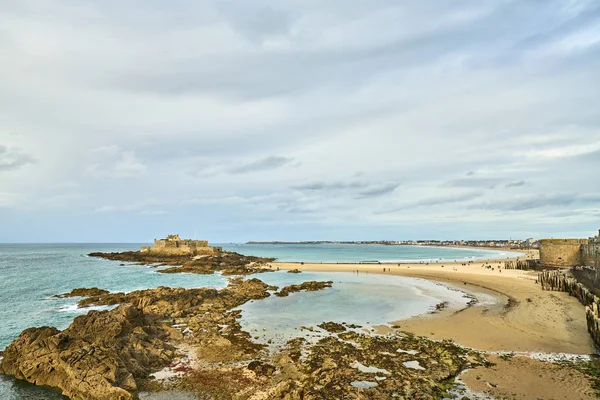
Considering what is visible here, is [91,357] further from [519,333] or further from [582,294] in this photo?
[582,294]

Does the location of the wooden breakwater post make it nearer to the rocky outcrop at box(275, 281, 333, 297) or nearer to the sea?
the sea

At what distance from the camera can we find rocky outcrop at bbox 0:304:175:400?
1357 centimetres

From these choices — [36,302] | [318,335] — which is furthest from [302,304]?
[36,302]

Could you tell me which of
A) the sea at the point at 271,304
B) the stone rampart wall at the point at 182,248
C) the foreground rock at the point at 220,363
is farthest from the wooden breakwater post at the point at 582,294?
the stone rampart wall at the point at 182,248

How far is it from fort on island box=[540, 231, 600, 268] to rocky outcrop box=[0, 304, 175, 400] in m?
56.5

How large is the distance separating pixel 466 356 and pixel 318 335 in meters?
8.38

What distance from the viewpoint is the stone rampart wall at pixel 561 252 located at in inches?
2041

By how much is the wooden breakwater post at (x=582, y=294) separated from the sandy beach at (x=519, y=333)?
23.6 inches

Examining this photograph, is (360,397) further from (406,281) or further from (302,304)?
(406,281)

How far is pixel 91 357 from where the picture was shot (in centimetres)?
1458

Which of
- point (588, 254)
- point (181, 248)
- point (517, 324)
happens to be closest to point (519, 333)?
point (517, 324)

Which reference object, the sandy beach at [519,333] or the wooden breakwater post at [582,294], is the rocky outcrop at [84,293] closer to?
the sandy beach at [519,333]

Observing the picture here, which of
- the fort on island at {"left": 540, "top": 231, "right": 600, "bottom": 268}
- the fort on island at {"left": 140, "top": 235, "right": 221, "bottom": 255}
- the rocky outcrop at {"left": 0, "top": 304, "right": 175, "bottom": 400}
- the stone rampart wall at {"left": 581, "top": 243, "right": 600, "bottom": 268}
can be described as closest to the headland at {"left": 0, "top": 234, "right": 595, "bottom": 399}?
the rocky outcrop at {"left": 0, "top": 304, "right": 175, "bottom": 400}

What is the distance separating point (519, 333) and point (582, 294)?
44.8 ft
